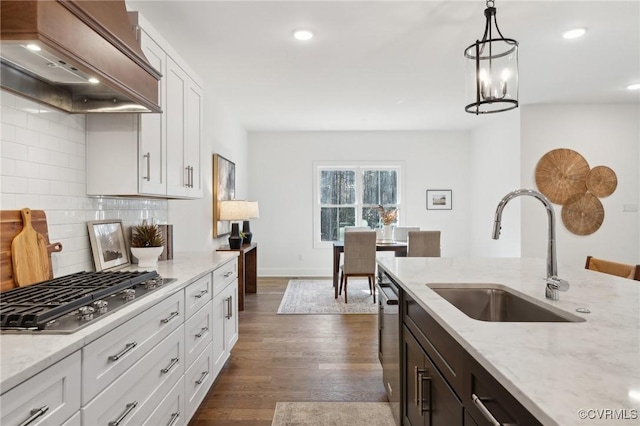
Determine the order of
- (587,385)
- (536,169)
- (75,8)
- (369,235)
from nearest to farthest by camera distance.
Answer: (587,385) < (75,8) < (369,235) < (536,169)

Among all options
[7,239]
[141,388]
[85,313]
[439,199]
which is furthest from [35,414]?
[439,199]

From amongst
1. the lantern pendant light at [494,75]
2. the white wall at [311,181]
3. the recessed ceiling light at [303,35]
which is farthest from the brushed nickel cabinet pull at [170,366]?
the white wall at [311,181]

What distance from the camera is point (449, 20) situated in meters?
2.85

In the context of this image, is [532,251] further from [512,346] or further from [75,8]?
[75,8]

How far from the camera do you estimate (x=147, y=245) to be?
2.39 meters

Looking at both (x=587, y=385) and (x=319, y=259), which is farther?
(x=319, y=259)

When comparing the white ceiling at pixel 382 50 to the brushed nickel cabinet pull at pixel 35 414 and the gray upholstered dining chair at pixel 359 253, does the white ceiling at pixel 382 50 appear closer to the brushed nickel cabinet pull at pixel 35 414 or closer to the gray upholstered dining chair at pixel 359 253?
the gray upholstered dining chair at pixel 359 253

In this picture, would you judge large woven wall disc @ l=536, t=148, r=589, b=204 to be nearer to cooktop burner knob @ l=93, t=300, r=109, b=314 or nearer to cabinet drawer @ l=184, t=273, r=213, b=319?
cabinet drawer @ l=184, t=273, r=213, b=319

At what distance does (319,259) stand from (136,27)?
17.7 feet

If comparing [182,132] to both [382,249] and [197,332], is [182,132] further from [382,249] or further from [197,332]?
[382,249]

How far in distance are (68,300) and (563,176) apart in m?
5.92

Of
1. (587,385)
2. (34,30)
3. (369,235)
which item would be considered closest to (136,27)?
(34,30)

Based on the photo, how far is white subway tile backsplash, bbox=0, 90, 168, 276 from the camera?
1629 millimetres

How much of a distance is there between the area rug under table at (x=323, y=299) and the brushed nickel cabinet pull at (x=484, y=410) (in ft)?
11.7
